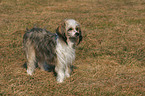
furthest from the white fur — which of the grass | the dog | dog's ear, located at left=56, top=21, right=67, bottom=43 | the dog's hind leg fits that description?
the dog's hind leg

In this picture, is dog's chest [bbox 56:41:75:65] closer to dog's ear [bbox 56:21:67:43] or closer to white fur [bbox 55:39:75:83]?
white fur [bbox 55:39:75:83]

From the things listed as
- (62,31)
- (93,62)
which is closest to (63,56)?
(62,31)

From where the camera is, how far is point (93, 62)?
7582 millimetres

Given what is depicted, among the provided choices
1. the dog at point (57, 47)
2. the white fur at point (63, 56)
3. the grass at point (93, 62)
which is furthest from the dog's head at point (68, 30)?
the grass at point (93, 62)

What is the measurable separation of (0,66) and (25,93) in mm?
2129

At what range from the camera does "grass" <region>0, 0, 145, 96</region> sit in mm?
5590

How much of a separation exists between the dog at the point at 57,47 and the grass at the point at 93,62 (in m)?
0.37

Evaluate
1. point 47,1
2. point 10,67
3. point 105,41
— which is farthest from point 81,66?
point 47,1

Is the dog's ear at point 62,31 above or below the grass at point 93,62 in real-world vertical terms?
above

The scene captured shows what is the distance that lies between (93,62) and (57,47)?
2374 mm

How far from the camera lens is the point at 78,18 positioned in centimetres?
1433

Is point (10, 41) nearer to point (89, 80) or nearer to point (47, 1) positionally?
point (89, 80)

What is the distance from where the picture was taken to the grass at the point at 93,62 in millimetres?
5590

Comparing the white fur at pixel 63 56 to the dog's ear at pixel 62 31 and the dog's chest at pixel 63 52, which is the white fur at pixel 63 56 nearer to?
the dog's chest at pixel 63 52
